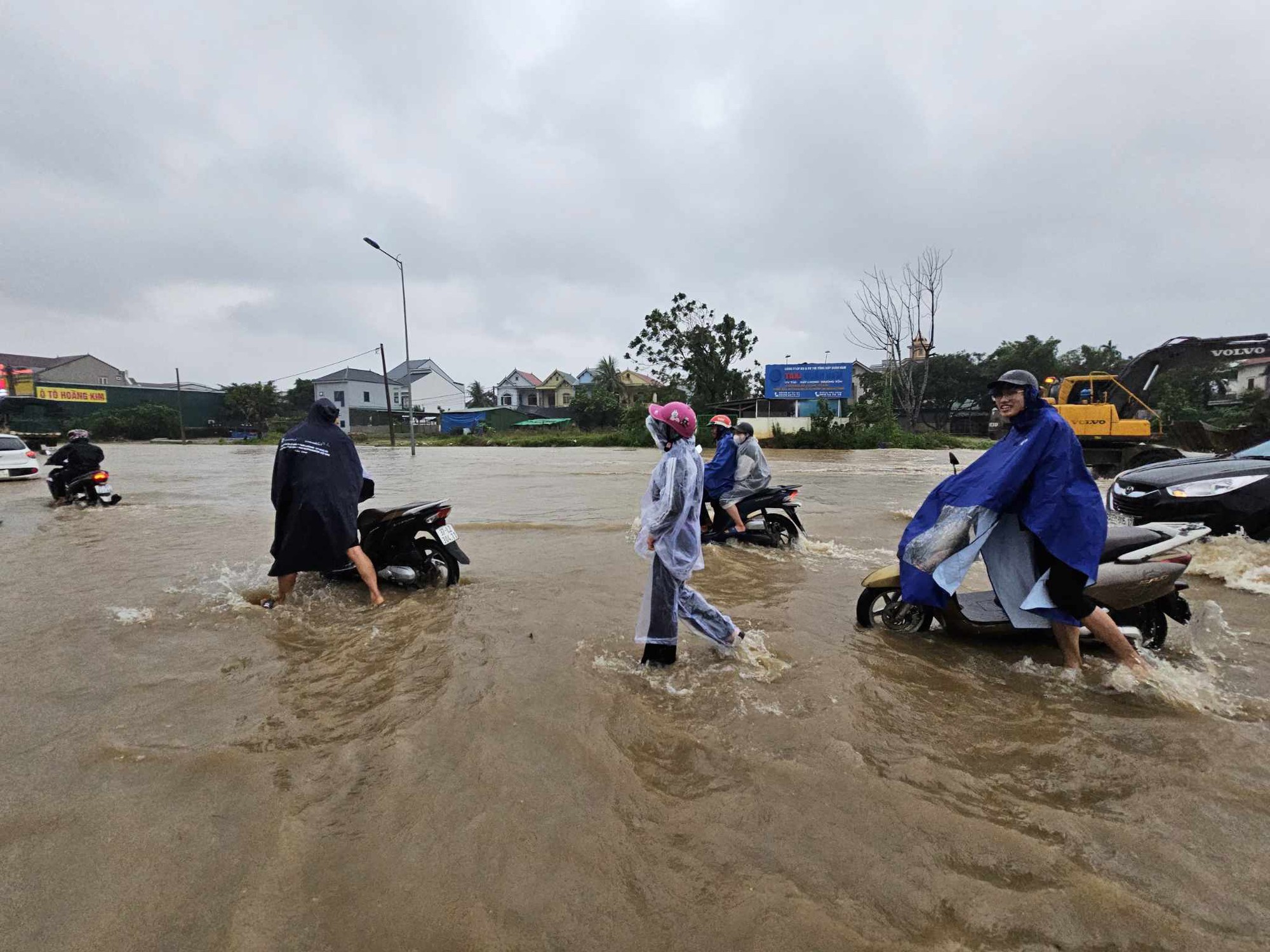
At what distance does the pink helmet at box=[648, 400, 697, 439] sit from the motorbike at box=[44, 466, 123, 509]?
36.2 ft

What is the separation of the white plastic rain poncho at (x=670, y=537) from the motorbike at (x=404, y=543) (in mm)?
2227

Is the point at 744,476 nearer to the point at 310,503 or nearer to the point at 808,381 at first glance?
the point at 310,503

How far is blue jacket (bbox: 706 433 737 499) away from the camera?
6.82m

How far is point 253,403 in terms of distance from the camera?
184 ft

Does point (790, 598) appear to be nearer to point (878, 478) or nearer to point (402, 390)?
point (878, 478)

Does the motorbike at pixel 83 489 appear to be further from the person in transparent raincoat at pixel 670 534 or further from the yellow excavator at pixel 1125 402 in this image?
the yellow excavator at pixel 1125 402

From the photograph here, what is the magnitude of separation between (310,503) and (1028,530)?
4.55 meters

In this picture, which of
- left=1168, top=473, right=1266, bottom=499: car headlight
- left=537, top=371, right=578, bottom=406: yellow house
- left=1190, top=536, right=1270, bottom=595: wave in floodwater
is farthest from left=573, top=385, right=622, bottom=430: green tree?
left=1190, top=536, right=1270, bottom=595: wave in floodwater

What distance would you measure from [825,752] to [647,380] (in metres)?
65.6

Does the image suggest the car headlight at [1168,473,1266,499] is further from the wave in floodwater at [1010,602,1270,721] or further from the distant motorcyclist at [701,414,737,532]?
the distant motorcyclist at [701,414,737,532]

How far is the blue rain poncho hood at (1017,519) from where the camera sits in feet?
10.2

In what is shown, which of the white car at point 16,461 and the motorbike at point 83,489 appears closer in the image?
the motorbike at point 83,489

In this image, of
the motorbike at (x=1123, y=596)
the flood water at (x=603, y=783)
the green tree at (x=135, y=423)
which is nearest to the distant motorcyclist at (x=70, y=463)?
the flood water at (x=603, y=783)

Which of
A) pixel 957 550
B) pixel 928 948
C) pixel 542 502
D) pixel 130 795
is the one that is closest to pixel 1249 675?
pixel 957 550
